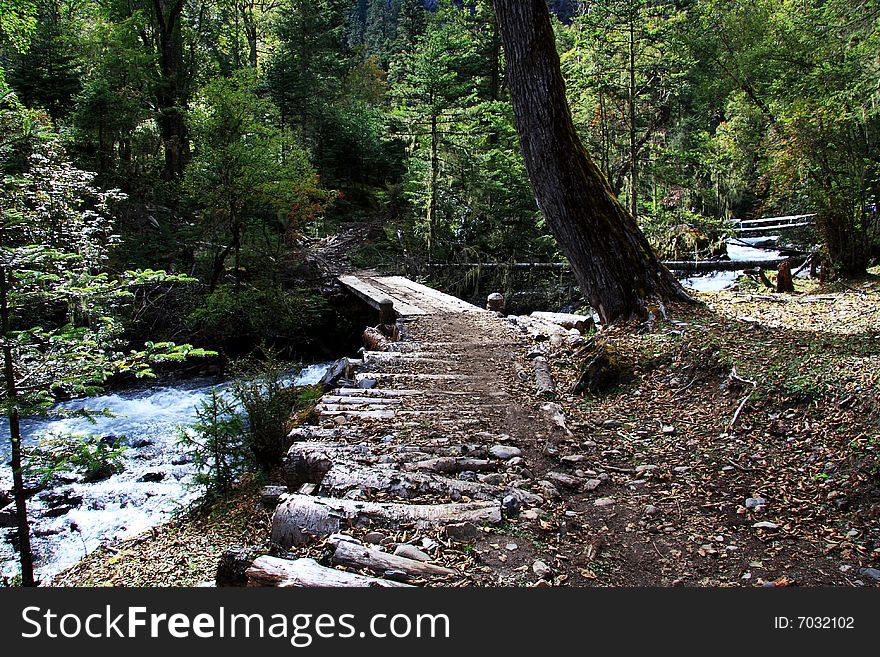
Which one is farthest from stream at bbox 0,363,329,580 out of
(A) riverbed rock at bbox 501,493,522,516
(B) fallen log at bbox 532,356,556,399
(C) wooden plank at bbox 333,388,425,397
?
(B) fallen log at bbox 532,356,556,399

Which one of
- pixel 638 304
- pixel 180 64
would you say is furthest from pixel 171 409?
pixel 180 64

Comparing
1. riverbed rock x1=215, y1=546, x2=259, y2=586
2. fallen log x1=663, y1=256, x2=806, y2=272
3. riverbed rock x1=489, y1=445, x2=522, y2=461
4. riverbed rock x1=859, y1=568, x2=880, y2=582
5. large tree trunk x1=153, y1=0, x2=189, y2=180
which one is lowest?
riverbed rock x1=215, y1=546, x2=259, y2=586

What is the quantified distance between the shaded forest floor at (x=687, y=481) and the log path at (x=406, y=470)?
0.08m

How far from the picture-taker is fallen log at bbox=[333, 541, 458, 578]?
2.48 meters

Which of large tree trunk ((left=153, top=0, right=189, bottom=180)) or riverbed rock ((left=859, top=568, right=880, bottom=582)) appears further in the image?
large tree trunk ((left=153, top=0, right=189, bottom=180))

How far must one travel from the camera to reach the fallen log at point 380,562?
2.48 metres

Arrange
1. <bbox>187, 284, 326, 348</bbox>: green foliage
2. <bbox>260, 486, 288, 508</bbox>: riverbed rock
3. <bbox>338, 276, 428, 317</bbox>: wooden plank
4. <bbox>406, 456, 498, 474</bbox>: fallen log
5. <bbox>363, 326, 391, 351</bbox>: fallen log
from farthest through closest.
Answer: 1. <bbox>187, 284, 326, 348</bbox>: green foliage
2. <bbox>338, 276, 428, 317</bbox>: wooden plank
3. <bbox>363, 326, 391, 351</bbox>: fallen log
4. <bbox>260, 486, 288, 508</bbox>: riverbed rock
5. <bbox>406, 456, 498, 474</bbox>: fallen log

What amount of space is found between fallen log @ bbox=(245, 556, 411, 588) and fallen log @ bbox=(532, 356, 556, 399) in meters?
3.22

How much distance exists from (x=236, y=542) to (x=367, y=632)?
2374mm

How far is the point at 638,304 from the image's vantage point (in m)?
6.68

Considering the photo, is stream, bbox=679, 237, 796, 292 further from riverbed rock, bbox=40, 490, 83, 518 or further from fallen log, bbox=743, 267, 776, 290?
riverbed rock, bbox=40, 490, 83, 518

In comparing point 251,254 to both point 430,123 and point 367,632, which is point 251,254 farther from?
point 367,632

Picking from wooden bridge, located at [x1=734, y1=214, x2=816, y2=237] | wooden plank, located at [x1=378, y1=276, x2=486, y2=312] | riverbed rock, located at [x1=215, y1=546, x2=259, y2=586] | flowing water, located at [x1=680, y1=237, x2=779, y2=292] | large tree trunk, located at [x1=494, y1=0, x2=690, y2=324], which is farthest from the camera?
wooden bridge, located at [x1=734, y1=214, x2=816, y2=237]

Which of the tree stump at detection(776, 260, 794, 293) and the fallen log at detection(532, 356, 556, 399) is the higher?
the tree stump at detection(776, 260, 794, 293)
